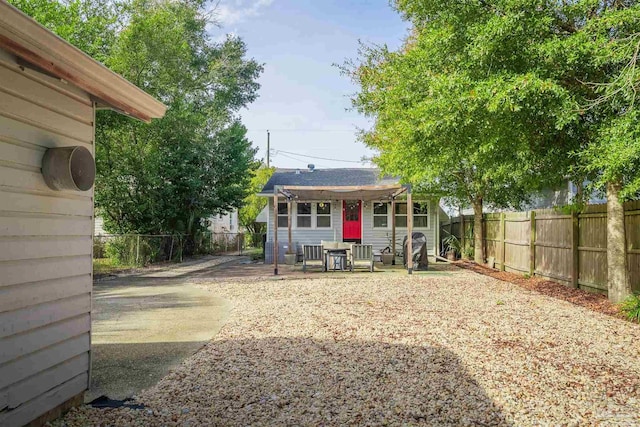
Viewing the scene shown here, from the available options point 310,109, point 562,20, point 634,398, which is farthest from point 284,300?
point 310,109

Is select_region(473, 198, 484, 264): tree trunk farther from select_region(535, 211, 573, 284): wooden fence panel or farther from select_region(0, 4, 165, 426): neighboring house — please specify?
select_region(0, 4, 165, 426): neighboring house

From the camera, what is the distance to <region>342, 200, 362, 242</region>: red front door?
17406mm

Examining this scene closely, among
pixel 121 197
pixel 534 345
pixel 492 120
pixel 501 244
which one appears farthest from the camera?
pixel 121 197

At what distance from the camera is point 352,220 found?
57.4ft

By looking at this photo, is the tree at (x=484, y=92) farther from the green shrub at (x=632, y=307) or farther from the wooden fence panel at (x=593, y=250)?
the green shrub at (x=632, y=307)

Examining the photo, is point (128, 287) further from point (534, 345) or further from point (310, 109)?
point (310, 109)

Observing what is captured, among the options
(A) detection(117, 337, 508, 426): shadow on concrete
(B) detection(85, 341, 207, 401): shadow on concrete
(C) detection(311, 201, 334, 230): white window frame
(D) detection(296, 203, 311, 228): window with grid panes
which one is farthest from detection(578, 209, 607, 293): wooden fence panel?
(D) detection(296, 203, 311, 228): window with grid panes

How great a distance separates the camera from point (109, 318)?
640 centimetres

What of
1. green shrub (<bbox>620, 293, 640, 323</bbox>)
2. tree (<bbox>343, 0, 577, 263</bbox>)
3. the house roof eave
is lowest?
green shrub (<bbox>620, 293, 640, 323</bbox>)

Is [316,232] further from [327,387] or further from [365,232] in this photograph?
[327,387]

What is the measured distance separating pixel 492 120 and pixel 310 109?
1813 centimetres

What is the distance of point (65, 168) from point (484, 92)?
5.34m

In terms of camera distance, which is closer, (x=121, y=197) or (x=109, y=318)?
(x=109, y=318)

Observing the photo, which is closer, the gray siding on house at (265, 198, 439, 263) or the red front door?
the gray siding on house at (265, 198, 439, 263)
